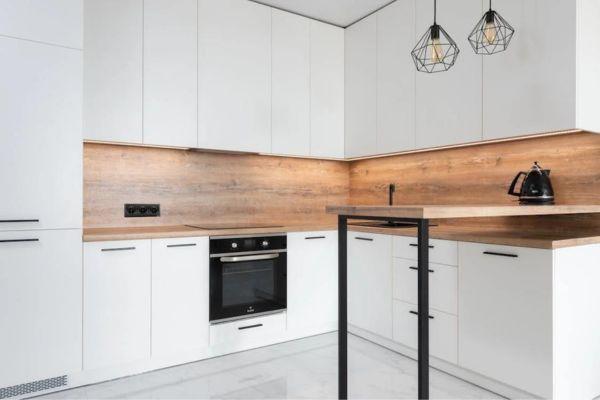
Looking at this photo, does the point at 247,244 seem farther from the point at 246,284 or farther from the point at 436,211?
the point at 436,211

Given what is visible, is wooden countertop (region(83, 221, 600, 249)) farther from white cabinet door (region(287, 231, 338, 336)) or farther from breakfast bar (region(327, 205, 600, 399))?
breakfast bar (region(327, 205, 600, 399))

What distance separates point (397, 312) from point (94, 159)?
2.36 m

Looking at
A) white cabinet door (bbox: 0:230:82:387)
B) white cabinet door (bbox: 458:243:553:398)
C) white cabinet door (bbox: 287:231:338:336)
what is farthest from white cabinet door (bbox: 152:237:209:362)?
white cabinet door (bbox: 458:243:553:398)

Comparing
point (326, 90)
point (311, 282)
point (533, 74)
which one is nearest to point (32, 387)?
point (311, 282)

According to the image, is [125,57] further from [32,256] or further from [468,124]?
[468,124]

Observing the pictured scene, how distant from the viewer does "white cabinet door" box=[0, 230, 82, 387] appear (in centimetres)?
215

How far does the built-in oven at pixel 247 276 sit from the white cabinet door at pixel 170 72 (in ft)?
2.74

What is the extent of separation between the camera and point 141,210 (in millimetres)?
3049

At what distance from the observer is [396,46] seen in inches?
129

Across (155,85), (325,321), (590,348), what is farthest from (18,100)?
(590,348)

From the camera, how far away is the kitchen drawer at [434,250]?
246cm

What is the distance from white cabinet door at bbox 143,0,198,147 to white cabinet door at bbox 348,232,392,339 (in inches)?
57.7

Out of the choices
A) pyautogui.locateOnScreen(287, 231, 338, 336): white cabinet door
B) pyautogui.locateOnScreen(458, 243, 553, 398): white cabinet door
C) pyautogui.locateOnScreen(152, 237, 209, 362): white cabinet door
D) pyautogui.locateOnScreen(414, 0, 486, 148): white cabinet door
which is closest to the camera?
pyautogui.locateOnScreen(458, 243, 553, 398): white cabinet door

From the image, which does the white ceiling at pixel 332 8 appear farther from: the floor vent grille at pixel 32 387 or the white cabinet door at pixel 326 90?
the floor vent grille at pixel 32 387
